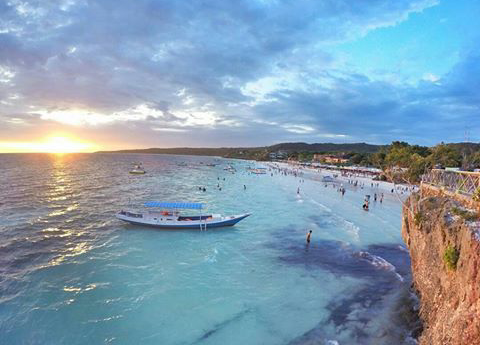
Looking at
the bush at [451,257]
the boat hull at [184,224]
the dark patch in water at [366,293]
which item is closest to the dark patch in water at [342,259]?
the dark patch in water at [366,293]

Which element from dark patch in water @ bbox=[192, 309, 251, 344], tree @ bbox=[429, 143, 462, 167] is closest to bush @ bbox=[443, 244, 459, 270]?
dark patch in water @ bbox=[192, 309, 251, 344]

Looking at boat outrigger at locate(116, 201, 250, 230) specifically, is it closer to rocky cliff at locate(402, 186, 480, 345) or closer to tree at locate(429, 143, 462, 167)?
rocky cliff at locate(402, 186, 480, 345)

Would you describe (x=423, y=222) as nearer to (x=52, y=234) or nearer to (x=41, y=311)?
(x=41, y=311)

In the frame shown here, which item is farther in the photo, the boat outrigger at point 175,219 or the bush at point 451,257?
the boat outrigger at point 175,219

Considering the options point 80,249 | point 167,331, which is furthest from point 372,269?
point 80,249

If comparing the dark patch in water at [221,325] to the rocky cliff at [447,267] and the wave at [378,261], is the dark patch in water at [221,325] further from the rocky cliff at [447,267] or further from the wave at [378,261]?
the wave at [378,261]

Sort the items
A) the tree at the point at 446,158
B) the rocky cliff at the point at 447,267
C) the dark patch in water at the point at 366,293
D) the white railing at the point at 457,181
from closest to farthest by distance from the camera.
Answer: the rocky cliff at the point at 447,267
the white railing at the point at 457,181
the dark patch in water at the point at 366,293
the tree at the point at 446,158
